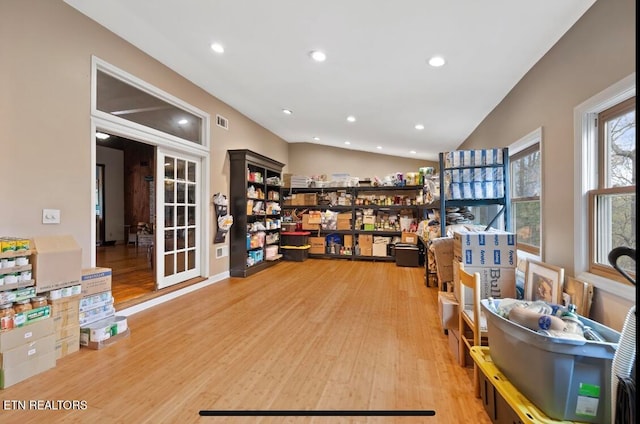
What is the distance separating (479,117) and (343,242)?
4124 millimetres

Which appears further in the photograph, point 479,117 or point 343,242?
point 343,242

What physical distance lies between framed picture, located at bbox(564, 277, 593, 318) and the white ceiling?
188 centimetres

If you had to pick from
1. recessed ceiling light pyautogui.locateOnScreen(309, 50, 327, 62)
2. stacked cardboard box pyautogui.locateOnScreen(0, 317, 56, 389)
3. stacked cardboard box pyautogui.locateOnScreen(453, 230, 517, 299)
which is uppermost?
recessed ceiling light pyautogui.locateOnScreen(309, 50, 327, 62)

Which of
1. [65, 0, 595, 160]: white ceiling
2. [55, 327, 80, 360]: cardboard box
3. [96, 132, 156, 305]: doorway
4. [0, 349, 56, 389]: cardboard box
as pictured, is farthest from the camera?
Answer: [96, 132, 156, 305]: doorway

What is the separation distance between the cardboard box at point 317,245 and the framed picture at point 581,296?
5498 mm

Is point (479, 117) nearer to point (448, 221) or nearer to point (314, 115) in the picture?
point (448, 221)

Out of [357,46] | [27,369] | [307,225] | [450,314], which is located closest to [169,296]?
[27,369]

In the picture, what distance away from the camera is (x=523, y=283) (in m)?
2.81

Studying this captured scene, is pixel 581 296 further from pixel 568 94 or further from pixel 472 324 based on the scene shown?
pixel 568 94

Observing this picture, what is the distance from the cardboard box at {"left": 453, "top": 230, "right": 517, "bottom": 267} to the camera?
2.54 m

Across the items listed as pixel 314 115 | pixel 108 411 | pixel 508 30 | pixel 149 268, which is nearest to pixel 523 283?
pixel 508 30

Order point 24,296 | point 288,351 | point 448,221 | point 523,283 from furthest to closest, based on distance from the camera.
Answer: point 448,221 < point 523,283 < point 288,351 < point 24,296

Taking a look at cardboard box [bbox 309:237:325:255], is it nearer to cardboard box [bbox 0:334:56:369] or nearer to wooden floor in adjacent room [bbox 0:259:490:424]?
wooden floor in adjacent room [bbox 0:259:490:424]
